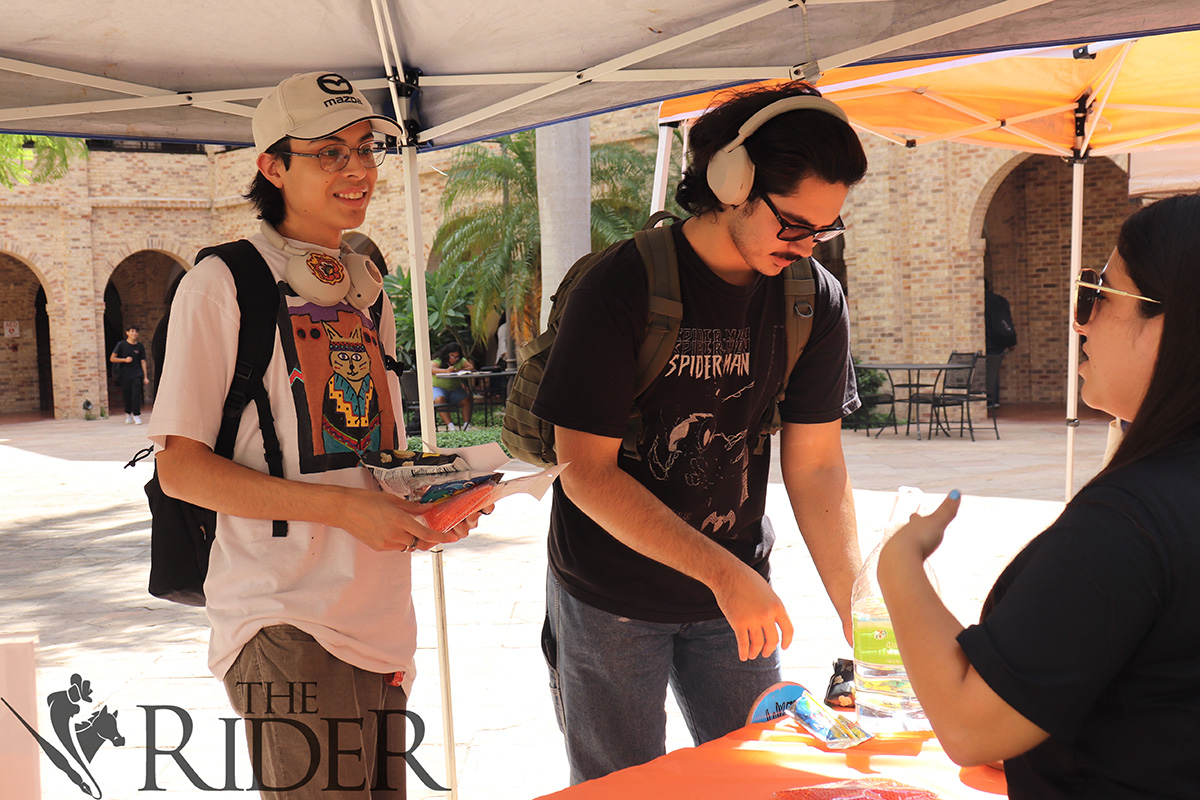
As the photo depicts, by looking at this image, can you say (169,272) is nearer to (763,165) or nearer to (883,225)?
(883,225)

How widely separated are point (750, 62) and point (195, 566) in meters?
2.09

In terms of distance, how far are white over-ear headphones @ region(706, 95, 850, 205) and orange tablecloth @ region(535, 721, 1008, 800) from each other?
978 millimetres

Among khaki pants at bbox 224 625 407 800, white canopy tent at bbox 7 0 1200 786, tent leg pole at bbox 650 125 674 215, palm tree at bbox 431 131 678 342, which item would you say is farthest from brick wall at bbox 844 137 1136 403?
khaki pants at bbox 224 625 407 800

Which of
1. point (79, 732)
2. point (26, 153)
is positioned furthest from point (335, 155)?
point (26, 153)

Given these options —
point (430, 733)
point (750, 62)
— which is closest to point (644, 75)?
point (750, 62)

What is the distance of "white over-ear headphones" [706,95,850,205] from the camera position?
69.6 inches

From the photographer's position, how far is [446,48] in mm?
2838

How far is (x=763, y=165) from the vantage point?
179cm

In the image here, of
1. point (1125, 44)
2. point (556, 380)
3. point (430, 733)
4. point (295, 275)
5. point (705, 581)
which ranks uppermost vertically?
point (1125, 44)

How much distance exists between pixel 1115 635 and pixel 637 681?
125cm

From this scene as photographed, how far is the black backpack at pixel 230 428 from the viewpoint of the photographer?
179 centimetres

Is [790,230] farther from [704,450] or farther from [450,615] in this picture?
[450,615]

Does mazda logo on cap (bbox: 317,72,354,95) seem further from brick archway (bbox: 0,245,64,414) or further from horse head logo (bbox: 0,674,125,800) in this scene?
brick archway (bbox: 0,245,64,414)

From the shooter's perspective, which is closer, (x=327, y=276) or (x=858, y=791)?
(x=858, y=791)
